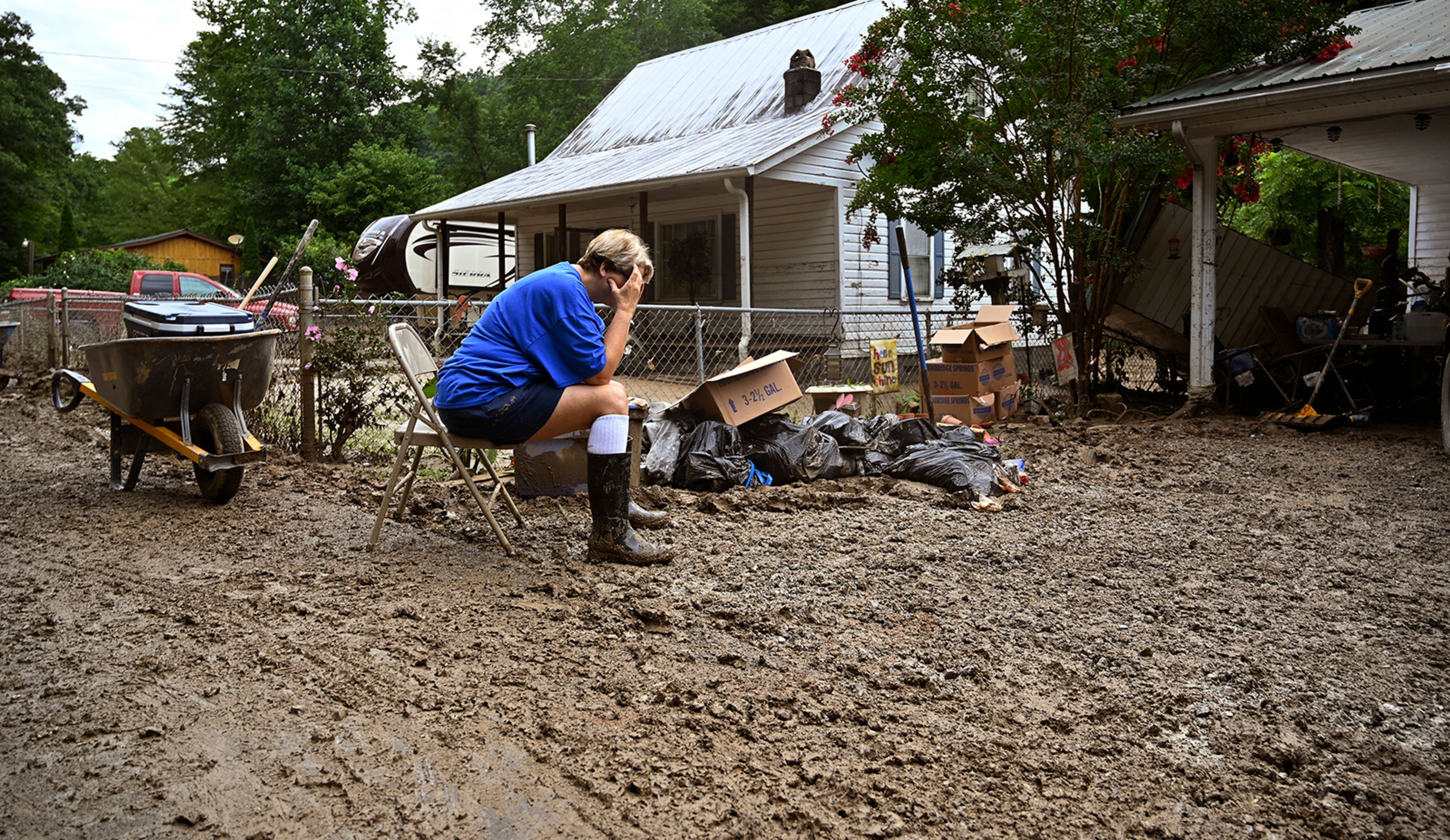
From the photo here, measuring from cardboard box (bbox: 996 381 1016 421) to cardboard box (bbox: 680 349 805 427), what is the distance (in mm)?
3561

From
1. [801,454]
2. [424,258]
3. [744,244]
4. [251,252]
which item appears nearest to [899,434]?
[801,454]

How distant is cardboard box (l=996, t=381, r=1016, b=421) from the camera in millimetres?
9172

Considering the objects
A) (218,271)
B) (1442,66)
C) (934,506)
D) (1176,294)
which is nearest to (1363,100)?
(1442,66)

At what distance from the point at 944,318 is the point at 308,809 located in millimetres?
14090

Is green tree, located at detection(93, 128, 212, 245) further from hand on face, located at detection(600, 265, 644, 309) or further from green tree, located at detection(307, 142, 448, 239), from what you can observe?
hand on face, located at detection(600, 265, 644, 309)

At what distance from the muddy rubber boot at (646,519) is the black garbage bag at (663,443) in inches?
41.5

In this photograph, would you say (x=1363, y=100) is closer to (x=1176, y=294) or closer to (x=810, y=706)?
(x=1176, y=294)

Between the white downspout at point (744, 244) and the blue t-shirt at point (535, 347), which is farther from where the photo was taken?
the white downspout at point (744, 244)

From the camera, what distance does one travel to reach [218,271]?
44.9 metres

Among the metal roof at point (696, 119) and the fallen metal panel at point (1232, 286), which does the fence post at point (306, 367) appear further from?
the fallen metal panel at point (1232, 286)

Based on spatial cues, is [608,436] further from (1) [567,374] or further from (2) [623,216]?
(2) [623,216]

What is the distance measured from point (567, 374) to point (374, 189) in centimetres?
3115

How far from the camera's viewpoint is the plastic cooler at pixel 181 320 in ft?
17.2

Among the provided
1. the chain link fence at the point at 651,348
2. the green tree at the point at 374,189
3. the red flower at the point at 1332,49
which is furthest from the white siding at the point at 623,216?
the green tree at the point at 374,189
